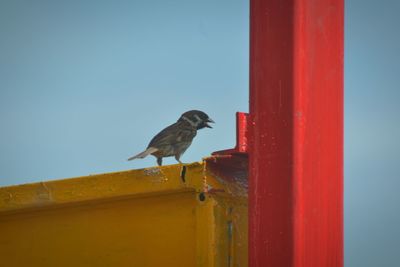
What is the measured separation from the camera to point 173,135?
8.41 metres

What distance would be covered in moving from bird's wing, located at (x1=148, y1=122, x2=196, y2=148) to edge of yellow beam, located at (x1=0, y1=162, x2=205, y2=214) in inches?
170

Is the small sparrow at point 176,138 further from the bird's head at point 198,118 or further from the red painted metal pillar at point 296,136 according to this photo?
the red painted metal pillar at point 296,136

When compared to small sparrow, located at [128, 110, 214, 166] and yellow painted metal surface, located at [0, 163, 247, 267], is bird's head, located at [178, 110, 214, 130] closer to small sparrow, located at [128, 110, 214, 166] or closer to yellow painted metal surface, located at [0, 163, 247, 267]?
small sparrow, located at [128, 110, 214, 166]

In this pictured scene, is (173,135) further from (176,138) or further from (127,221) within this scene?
(127,221)

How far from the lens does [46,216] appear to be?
12.9 feet

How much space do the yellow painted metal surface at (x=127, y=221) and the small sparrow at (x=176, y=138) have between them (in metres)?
4.11

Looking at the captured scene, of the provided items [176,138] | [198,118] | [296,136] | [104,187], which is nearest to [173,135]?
[176,138]

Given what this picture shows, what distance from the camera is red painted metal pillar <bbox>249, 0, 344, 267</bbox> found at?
2824 mm

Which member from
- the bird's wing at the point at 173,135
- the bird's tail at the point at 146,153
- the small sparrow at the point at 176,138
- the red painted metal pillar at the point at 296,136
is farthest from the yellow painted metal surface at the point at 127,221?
the bird's wing at the point at 173,135

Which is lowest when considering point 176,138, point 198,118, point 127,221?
point 127,221

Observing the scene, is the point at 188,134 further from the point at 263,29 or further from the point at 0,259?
the point at 263,29

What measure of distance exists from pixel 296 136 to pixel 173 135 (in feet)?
18.4

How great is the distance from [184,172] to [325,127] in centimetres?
74

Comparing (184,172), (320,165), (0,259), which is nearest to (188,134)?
(0,259)
